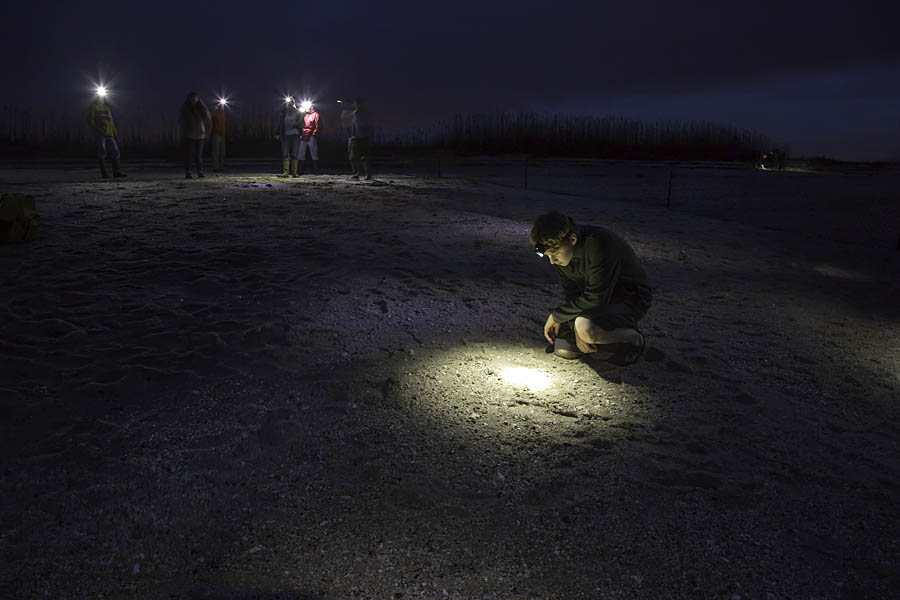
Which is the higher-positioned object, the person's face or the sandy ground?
the person's face

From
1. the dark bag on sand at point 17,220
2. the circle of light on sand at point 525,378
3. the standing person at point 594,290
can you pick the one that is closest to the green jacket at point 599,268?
the standing person at point 594,290

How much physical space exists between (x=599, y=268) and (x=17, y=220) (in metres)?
6.21

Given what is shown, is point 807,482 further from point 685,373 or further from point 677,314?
point 677,314

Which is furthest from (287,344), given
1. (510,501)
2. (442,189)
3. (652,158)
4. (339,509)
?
(652,158)

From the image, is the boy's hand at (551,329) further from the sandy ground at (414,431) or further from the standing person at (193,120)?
the standing person at (193,120)

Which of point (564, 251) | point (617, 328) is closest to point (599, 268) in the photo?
point (564, 251)

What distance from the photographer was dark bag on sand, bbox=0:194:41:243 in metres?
6.14

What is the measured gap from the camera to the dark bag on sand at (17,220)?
6145 mm

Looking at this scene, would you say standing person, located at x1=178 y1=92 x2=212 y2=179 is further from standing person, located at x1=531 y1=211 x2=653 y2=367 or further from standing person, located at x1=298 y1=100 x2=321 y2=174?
standing person, located at x1=531 y1=211 x2=653 y2=367

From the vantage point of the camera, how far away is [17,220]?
20.5 ft

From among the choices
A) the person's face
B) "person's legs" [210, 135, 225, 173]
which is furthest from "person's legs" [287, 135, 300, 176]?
the person's face

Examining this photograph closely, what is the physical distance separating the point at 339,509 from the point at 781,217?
461 inches

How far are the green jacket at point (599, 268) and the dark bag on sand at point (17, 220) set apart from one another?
19.3 feet

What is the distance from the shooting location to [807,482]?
9.47 ft
